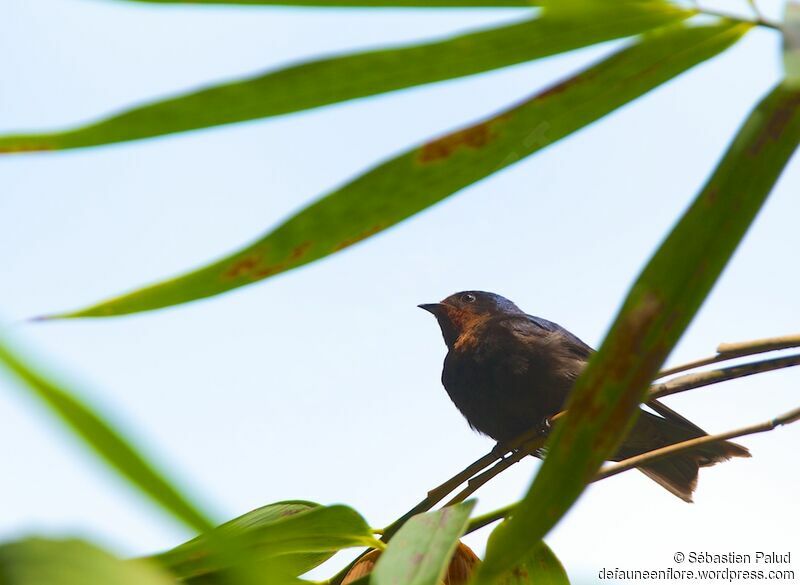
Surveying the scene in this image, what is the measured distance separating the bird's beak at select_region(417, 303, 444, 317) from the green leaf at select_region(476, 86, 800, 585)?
4.43m

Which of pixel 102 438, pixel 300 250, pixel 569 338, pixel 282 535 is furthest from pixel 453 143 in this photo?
pixel 569 338

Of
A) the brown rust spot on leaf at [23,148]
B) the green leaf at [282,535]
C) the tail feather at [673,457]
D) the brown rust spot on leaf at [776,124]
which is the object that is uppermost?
the tail feather at [673,457]

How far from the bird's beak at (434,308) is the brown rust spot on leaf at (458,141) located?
13.9 ft

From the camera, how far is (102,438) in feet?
2.25

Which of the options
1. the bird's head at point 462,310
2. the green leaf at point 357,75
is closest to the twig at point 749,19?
the green leaf at point 357,75

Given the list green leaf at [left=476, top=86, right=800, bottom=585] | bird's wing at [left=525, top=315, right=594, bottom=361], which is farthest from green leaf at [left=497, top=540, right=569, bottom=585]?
bird's wing at [left=525, top=315, right=594, bottom=361]

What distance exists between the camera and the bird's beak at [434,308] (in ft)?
18.4

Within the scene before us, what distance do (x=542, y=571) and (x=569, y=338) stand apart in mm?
3132

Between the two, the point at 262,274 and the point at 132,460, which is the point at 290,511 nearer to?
the point at 262,274

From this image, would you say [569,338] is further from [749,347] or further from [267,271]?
[267,271]

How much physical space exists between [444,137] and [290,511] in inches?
29.2

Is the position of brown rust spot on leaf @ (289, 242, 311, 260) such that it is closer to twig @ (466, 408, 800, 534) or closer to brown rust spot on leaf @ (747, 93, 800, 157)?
twig @ (466, 408, 800, 534)

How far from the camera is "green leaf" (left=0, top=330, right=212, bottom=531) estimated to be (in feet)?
2.24

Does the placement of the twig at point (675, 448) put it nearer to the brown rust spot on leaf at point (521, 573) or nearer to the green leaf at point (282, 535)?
the green leaf at point (282, 535)
